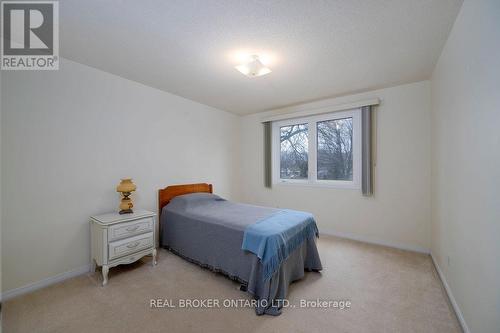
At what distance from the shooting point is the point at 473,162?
1396mm

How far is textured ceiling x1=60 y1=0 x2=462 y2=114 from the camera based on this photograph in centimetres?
154

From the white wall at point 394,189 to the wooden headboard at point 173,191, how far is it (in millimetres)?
2179

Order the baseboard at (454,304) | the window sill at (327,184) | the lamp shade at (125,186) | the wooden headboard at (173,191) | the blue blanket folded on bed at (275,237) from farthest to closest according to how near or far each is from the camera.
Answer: the window sill at (327,184) → the wooden headboard at (173,191) → the lamp shade at (125,186) → the blue blanket folded on bed at (275,237) → the baseboard at (454,304)

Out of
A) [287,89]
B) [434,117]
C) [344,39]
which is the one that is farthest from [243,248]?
[434,117]

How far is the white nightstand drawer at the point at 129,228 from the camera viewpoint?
2158 mm

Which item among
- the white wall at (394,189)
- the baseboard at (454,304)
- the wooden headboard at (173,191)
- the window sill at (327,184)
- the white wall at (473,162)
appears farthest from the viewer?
the window sill at (327,184)

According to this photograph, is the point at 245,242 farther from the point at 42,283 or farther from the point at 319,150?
the point at 319,150

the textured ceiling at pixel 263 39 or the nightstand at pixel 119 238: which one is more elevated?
the textured ceiling at pixel 263 39

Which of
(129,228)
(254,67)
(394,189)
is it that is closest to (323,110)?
(394,189)

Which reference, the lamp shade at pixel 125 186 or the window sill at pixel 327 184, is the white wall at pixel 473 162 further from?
the lamp shade at pixel 125 186

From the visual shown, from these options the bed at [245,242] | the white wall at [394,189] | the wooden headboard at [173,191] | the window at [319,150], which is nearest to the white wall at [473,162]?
the white wall at [394,189]

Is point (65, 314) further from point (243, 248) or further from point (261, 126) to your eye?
point (261, 126)

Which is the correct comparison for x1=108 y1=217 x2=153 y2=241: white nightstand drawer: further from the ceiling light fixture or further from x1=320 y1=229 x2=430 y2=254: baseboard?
x1=320 y1=229 x2=430 y2=254: baseboard

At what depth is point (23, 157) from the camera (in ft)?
6.48
